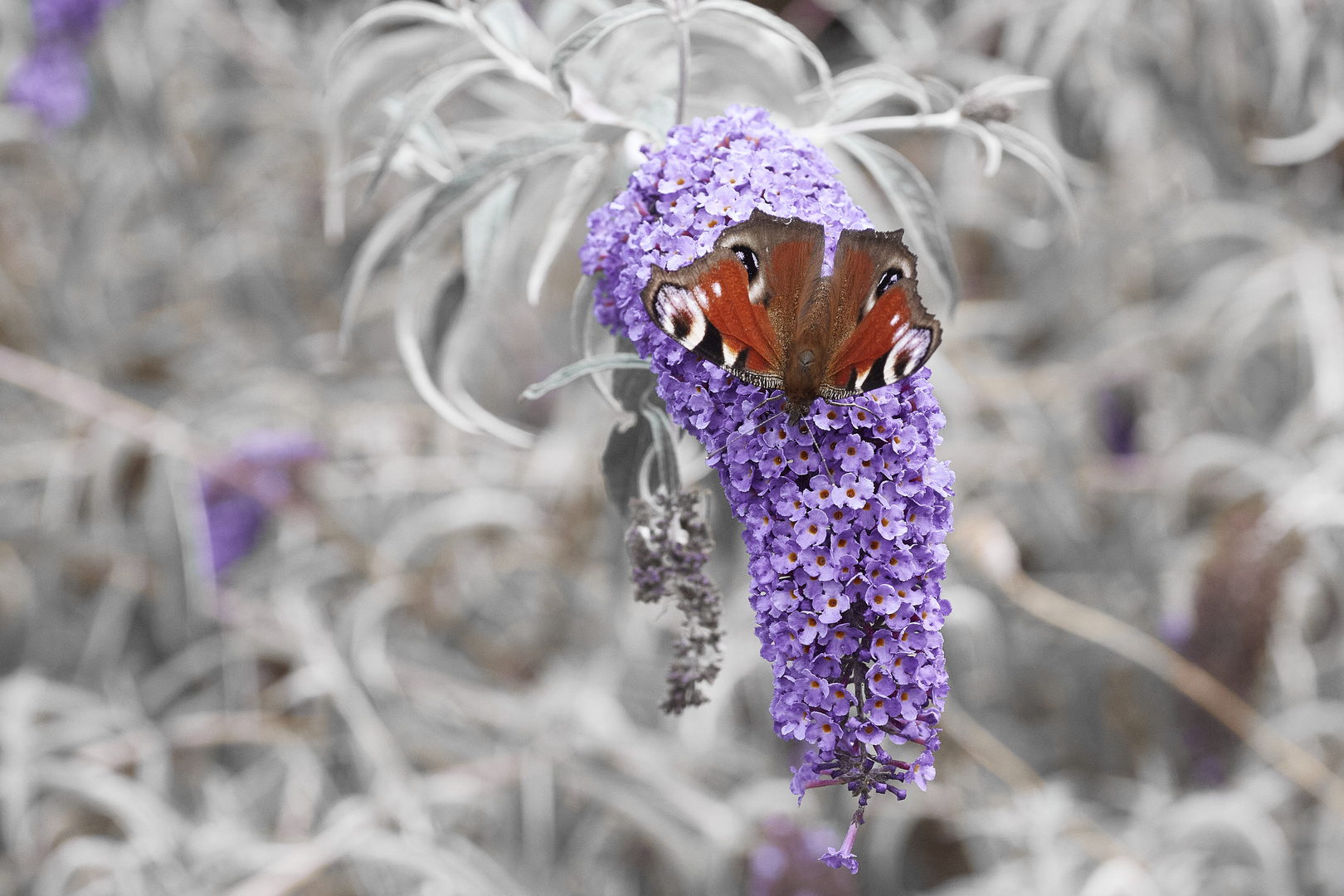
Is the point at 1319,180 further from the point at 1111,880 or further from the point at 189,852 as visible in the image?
the point at 189,852

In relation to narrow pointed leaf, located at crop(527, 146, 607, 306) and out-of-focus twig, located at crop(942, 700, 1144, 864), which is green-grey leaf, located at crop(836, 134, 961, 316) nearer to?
narrow pointed leaf, located at crop(527, 146, 607, 306)

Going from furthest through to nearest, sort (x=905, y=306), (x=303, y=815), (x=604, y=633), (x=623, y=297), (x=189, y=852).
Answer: (x=604, y=633)
(x=303, y=815)
(x=189, y=852)
(x=623, y=297)
(x=905, y=306)

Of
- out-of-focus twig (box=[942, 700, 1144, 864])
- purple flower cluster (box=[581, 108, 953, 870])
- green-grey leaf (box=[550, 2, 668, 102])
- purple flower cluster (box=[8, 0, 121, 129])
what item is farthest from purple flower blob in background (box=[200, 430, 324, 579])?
purple flower cluster (box=[581, 108, 953, 870])

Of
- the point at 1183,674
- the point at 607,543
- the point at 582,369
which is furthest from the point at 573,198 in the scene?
the point at 1183,674

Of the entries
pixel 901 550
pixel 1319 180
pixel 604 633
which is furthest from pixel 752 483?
pixel 1319 180

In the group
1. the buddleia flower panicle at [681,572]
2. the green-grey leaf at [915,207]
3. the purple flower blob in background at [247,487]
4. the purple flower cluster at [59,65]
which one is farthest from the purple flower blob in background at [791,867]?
the purple flower cluster at [59,65]

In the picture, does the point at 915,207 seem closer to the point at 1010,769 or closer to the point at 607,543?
the point at 607,543
